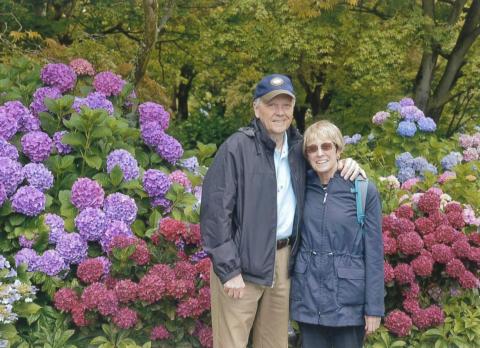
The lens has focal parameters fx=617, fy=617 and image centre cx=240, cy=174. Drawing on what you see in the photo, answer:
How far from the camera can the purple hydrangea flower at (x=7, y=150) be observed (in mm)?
3750

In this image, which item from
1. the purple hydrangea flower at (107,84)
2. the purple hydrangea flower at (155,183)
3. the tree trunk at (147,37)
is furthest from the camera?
the tree trunk at (147,37)

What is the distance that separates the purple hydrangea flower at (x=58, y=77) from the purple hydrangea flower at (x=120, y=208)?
3.74 ft

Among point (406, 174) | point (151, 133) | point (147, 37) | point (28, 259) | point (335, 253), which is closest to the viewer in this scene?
point (335, 253)

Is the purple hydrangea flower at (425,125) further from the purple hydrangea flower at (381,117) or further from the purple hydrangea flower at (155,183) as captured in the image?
the purple hydrangea flower at (155,183)

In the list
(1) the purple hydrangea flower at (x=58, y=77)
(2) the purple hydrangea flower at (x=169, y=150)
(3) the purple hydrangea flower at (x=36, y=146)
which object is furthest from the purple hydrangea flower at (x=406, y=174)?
(3) the purple hydrangea flower at (x=36, y=146)

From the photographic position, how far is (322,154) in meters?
2.66

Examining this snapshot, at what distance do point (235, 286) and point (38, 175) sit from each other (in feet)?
5.84

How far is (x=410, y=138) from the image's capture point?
18.7 feet

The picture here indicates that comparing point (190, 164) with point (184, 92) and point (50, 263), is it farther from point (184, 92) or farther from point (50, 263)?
point (184, 92)

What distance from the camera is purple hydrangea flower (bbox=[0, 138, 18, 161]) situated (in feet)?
12.3

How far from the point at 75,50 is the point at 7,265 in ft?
10.7

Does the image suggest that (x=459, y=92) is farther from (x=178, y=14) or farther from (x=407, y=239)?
(x=407, y=239)

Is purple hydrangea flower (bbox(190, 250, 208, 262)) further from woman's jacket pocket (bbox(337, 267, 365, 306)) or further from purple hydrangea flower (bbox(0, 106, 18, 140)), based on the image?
purple hydrangea flower (bbox(0, 106, 18, 140))

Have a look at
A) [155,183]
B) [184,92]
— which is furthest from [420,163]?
[184,92]
